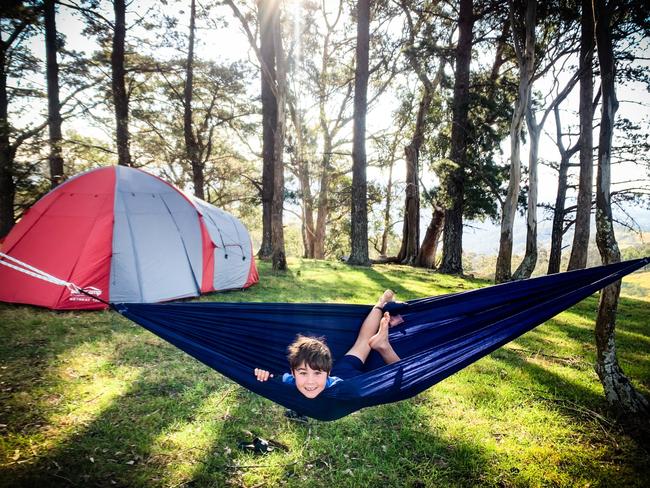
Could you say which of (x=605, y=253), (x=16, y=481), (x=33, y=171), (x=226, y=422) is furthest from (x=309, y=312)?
(x=33, y=171)

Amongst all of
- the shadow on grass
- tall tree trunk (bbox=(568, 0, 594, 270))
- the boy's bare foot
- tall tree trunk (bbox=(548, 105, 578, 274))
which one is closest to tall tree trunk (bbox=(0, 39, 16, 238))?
the shadow on grass

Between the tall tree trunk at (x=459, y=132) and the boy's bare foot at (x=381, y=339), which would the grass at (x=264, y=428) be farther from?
the tall tree trunk at (x=459, y=132)

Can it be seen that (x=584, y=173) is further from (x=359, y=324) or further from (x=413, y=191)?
(x=359, y=324)

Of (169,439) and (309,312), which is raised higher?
(309,312)

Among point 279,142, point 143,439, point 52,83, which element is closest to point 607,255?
point 143,439

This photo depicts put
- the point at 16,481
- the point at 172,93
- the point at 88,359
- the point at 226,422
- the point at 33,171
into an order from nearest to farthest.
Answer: the point at 16,481 < the point at 226,422 < the point at 88,359 < the point at 33,171 < the point at 172,93

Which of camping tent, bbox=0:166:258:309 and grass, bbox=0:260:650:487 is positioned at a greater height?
camping tent, bbox=0:166:258:309

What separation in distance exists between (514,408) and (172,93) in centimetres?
1224

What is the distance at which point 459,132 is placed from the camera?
835cm

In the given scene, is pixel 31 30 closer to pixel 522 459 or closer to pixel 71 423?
pixel 71 423

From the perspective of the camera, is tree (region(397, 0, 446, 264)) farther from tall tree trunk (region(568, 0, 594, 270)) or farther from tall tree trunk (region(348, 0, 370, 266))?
tall tree trunk (region(568, 0, 594, 270))

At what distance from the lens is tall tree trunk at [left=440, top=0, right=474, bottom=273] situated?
815cm

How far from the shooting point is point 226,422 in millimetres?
2029

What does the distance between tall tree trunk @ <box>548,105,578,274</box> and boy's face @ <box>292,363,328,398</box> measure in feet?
30.9
